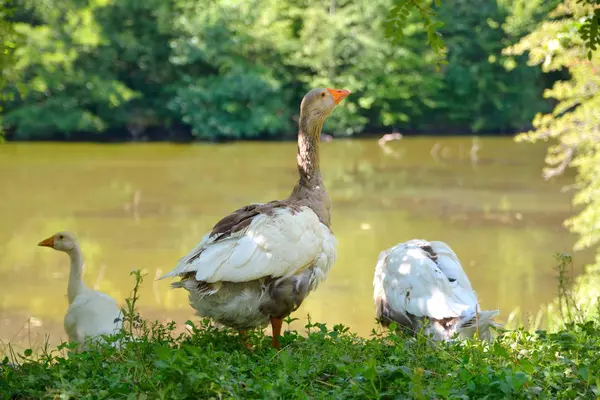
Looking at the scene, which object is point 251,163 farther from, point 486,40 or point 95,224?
point 486,40

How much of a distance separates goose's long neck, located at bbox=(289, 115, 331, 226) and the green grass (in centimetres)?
130

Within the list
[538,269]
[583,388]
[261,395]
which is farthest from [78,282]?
[538,269]

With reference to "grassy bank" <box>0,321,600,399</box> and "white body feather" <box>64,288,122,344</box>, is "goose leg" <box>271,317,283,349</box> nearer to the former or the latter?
"grassy bank" <box>0,321,600,399</box>

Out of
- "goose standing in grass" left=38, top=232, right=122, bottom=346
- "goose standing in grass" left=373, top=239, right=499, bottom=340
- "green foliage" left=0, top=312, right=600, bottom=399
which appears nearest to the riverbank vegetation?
"goose standing in grass" left=38, top=232, right=122, bottom=346

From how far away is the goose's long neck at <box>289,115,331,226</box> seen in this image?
538cm

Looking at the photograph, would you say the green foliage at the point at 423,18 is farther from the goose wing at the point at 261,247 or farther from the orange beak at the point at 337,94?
the orange beak at the point at 337,94

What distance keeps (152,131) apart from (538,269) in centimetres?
2288

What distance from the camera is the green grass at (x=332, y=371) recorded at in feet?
10.0

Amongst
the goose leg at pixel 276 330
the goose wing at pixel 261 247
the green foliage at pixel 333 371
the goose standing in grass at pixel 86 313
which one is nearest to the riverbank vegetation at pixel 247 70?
the goose standing in grass at pixel 86 313

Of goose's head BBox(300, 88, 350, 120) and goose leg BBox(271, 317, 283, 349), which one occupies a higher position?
goose's head BBox(300, 88, 350, 120)

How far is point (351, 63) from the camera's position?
3303 cm

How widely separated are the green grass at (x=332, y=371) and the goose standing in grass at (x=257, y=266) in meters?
0.27

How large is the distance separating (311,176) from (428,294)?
115 centimetres

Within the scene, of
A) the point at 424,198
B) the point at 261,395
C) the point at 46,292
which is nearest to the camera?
the point at 261,395
